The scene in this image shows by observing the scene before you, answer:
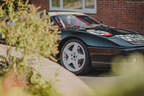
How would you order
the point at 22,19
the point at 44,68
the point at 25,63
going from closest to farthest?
the point at 25,63 < the point at 22,19 < the point at 44,68

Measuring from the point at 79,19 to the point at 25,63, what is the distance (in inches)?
166

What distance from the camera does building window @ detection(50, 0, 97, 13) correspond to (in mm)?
13805

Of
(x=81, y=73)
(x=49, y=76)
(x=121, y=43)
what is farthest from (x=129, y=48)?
(x=49, y=76)

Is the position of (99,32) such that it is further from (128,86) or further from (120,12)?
(120,12)

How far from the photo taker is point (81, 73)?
5945mm

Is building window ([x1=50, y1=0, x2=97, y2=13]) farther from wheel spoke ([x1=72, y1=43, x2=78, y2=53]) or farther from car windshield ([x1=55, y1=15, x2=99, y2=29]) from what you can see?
wheel spoke ([x1=72, y1=43, x2=78, y2=53])

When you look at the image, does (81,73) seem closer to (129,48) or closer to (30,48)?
(129,48)

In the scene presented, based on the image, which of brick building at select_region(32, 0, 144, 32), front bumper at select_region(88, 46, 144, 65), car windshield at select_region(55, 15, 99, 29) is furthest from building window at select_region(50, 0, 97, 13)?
front bumper at select_region(88, 46, 144, 65)

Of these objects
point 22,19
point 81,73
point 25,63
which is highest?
point 22,19

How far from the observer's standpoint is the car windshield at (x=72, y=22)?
22.0ft

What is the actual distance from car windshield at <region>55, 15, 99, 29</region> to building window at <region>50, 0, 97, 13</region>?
21.7ft

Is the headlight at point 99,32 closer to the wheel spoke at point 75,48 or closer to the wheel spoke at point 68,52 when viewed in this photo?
the wheel spoke at point 75,48

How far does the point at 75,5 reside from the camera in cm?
1426

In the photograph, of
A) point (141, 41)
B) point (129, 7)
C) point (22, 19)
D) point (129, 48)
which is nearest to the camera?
point (22, 19)
